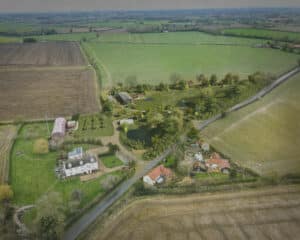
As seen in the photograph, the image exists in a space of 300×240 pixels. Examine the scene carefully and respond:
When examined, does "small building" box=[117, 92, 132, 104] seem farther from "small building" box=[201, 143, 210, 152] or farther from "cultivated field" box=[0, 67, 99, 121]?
"small building" box=[201, 143, 210, 152]

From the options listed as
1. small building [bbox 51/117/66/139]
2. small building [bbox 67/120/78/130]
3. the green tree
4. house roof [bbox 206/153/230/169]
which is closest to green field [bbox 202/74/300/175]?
house roof [bbox 206/153/230/169]

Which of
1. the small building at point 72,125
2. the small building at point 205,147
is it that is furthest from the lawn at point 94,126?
the small building at point 205,147

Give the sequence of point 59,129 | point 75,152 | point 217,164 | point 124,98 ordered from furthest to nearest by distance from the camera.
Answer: point 124,98 < point 59,129 < point 75,152 < point 217,164

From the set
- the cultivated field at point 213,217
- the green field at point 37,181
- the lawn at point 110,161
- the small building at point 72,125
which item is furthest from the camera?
the small building at point 72,125

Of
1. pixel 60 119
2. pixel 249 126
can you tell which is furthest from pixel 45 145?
pixel 249 126

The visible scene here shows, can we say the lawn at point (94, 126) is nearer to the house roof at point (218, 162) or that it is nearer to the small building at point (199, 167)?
the small building at point (199, 167)

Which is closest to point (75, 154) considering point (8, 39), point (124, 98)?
point (124, 98)

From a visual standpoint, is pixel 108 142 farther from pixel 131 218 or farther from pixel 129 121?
pixel 131 218

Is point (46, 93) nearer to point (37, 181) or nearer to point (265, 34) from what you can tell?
point (37, 181)
